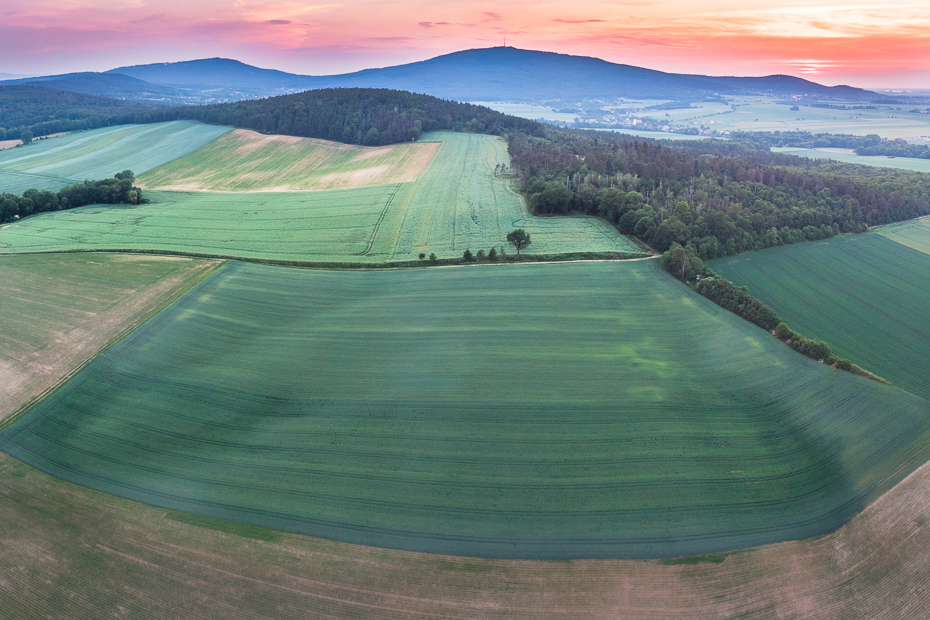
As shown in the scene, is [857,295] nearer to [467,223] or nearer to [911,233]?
[911,233]

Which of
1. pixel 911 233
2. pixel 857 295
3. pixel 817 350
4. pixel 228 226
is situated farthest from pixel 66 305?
pixel 911 233

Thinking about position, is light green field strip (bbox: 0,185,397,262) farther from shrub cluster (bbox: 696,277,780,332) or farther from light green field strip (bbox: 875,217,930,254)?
light green field strip (bbox: 875,217,930,254)

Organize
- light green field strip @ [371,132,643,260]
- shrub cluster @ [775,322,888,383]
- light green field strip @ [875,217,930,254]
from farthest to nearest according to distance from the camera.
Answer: light green field strip @ [875,217,930,254], light green field strip @ [371,132,643,260], shrub cluster @ [775,322,888,383]

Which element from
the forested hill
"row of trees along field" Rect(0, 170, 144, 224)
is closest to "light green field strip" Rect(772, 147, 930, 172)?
the forested hill

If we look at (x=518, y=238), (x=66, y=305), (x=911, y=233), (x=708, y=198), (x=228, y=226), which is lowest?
(x=66, y=305)

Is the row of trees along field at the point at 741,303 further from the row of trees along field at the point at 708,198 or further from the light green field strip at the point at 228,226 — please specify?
the light green field strip at the point at 228,226

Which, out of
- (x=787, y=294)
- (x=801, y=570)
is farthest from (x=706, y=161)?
(x=801, y=570)
